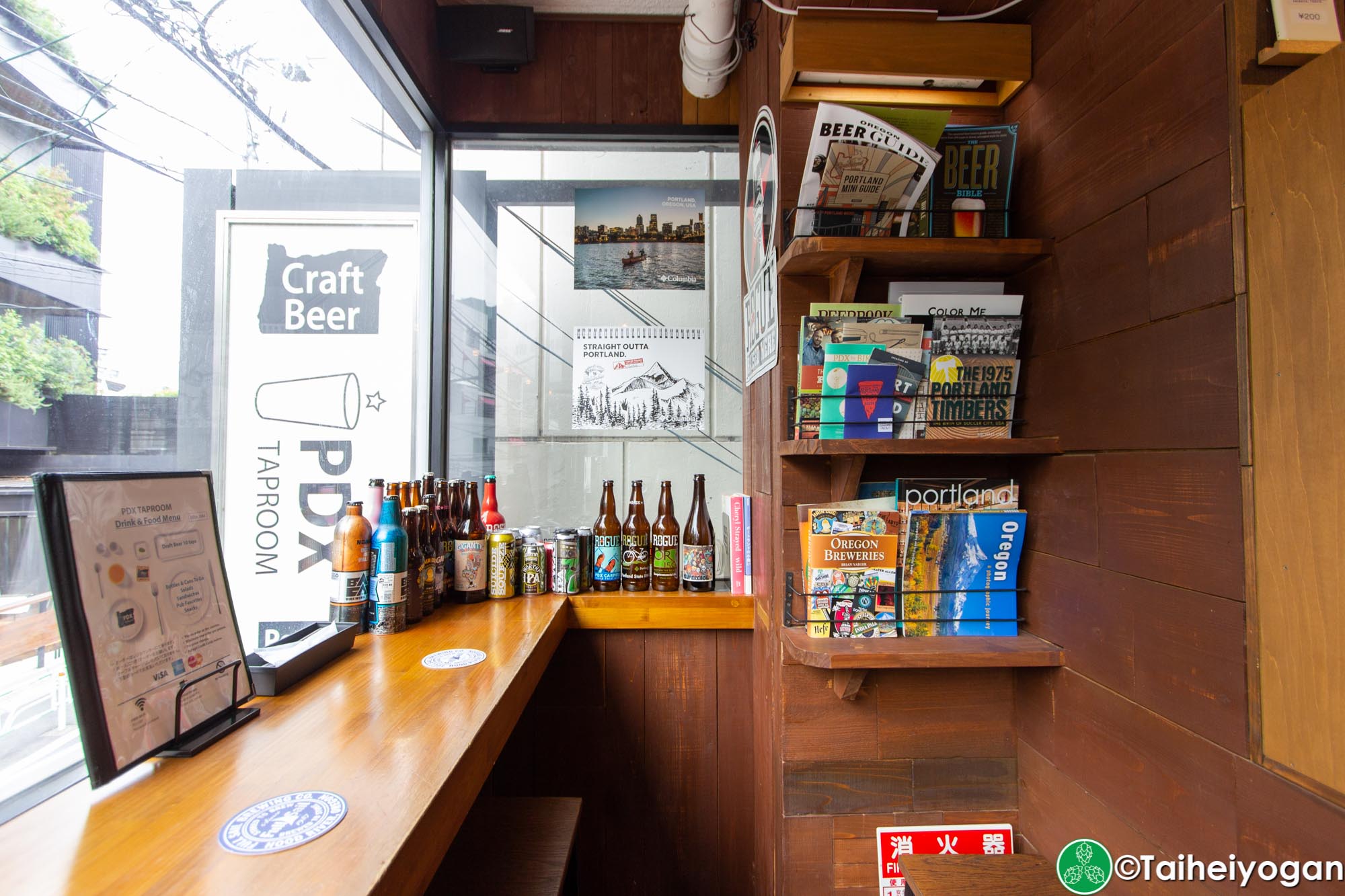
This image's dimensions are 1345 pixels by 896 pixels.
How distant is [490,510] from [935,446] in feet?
4.30

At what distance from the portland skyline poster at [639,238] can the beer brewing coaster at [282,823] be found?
1685 mm

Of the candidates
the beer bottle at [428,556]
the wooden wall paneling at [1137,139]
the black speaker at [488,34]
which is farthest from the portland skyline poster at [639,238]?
the wooden wall paneling at [1137,139]

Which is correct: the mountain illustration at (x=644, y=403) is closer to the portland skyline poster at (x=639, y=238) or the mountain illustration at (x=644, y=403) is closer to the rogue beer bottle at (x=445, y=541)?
the portland skyline poster at (x=639, y=238)

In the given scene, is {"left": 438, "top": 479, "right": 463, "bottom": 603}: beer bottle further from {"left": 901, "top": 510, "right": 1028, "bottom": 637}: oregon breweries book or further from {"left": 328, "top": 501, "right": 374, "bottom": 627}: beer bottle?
{"left": 901, "top": 510, "right": 1028, "bottom": 637}: oregon breweries book

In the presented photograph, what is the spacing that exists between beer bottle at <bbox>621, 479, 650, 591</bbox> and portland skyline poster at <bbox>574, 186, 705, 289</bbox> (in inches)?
28.5

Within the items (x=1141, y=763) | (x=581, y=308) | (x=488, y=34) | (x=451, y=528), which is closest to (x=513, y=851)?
(x=451, y=528)

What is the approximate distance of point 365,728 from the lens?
874mm

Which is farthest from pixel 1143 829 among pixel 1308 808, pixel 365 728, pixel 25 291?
pixel 25 291

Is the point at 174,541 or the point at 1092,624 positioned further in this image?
the point at 1092,624

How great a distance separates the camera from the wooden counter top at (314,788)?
1.86 ft

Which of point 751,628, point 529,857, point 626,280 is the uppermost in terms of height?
point 626,280

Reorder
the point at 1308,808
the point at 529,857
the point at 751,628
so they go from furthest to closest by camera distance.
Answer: the point at 751,628 < the point at 529,857 < the point at 1308,808

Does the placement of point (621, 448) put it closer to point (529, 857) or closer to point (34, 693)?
point (529, 857)

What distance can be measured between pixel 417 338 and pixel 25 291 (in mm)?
1160
